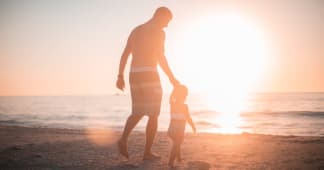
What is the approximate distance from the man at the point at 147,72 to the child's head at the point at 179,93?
0.09 metres

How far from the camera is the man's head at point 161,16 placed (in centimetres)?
554

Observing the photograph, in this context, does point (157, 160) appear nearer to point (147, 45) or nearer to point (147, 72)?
point (147, 72)

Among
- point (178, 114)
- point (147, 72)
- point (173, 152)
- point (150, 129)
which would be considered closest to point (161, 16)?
point (147, 72)

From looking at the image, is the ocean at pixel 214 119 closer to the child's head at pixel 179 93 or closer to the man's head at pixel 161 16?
the child's head at pixel 179 93

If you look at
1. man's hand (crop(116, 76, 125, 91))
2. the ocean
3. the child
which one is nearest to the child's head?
the child

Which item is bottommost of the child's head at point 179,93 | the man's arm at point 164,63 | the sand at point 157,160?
the sand at point 157,160

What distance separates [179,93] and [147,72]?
25.3 inches

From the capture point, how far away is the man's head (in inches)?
218

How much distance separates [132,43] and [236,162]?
2504 mm

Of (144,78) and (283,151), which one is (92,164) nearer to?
(144,78)

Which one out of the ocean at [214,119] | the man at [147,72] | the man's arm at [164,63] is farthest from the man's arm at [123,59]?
the ocean at [214,119]

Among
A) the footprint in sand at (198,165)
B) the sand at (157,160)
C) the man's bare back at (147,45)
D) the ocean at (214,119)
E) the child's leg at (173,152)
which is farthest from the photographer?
the ocean at (214,119)

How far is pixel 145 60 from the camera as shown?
5.46 metres

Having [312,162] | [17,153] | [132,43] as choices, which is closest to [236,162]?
[312,162]
